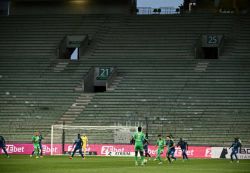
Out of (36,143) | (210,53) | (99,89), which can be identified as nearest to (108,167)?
(36,143)

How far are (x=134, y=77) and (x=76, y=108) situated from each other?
6712 mm

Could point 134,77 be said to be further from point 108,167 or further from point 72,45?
point 108,167

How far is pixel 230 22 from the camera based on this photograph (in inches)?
2982

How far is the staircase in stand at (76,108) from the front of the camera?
65575 millimetres

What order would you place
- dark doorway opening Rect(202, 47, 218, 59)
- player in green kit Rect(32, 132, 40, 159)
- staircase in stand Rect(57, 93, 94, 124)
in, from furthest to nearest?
1. dark doorway opening Rect(202, 47, 218, 59)
2. staircase in stand Rect(57, 93, 94, 124)
3. player in green kit Rect(32, 132, 40, 159)

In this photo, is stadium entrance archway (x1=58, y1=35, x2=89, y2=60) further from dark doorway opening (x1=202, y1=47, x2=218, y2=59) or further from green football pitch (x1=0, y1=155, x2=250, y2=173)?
green football pitch (x1=0, y1=155, x2=250, y2=173)

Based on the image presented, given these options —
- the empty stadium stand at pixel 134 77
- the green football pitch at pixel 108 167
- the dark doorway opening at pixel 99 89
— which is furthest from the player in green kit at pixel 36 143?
the dark doorway opening at pixel 99 89

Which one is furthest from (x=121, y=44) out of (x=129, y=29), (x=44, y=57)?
(x=44, y=57)

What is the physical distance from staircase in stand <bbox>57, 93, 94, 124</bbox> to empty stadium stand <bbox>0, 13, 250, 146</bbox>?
0.29 ft

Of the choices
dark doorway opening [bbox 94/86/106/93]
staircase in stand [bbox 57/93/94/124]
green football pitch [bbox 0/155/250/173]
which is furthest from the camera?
dark doorway opening [bbox 94/86/106/93]

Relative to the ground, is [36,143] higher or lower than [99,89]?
lower

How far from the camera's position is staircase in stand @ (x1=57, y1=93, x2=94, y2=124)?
215 ft

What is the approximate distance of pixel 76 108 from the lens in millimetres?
67188

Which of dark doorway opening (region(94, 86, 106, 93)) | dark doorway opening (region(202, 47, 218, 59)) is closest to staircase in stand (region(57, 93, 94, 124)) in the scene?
dark doorway opening (region(94, 86, 106, 93))
